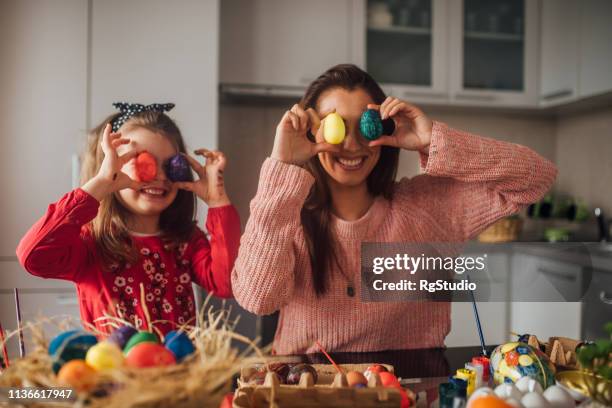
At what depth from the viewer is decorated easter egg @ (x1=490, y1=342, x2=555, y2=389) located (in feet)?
2.52

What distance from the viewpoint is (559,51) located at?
2789 mm

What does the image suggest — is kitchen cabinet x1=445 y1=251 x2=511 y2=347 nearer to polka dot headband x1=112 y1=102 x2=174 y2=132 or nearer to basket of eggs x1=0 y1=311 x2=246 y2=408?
polka dot headband x1=112 y1=102 x2=174 y2=132

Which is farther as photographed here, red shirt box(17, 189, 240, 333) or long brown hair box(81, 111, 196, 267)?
long brown hair box(81, 111, 196, 267)

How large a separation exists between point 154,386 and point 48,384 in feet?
0.39

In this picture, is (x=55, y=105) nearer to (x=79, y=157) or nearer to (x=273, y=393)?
(x=79, y=157)

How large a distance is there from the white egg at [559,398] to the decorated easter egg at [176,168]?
33.4 inches

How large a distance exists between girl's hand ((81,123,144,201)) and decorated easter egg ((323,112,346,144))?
42 cm

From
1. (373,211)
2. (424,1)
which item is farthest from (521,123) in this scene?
(373,211)

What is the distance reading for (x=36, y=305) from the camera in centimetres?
223

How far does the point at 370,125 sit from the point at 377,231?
262 mm

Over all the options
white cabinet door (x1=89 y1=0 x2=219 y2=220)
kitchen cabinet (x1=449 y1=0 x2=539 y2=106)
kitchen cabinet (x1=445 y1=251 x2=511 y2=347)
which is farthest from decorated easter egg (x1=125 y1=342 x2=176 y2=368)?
kitchen cabinet (x1=449 y1=0 x2=539 y2=106)

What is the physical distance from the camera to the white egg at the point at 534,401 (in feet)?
2.13

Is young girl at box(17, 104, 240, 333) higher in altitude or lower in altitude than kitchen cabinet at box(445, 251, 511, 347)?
higher

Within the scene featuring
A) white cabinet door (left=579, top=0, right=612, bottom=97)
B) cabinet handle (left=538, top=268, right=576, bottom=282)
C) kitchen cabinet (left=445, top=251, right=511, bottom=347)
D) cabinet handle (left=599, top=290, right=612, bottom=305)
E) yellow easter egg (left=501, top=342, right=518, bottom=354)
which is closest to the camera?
yellow easter egg (left=501, top=342, right=518, bottom=354)
